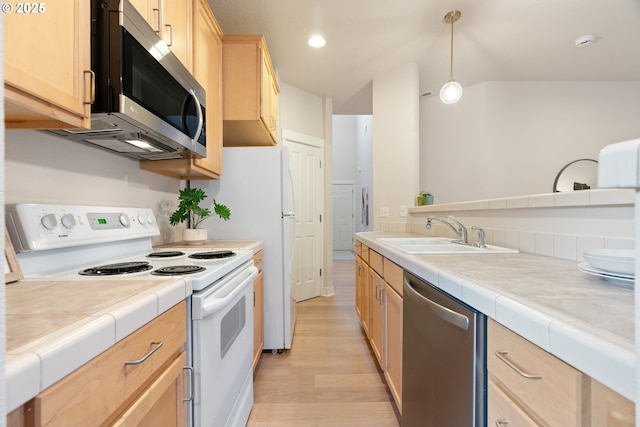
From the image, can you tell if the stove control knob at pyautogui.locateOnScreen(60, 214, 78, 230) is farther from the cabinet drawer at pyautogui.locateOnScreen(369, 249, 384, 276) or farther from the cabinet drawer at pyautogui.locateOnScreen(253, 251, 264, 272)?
the cabinet drawer at pyautogui.locateOnScreen(369, 249, 384, 276)

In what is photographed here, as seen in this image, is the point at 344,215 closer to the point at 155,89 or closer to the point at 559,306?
the point at 155,89

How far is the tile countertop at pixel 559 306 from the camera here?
1.36 feet

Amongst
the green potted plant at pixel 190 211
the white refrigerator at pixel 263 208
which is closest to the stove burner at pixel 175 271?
the green potted plant at pixel 190 211

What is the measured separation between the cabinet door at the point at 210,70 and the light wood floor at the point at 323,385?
4.60 ft

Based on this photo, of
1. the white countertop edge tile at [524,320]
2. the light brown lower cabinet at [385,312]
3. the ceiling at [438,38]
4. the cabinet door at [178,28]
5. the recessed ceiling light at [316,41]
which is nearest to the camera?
the white countertop edge tile at [524,320]

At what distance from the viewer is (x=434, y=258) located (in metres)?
1.25

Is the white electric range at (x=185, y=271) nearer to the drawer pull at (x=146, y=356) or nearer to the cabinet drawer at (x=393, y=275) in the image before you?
the drawer pull at (x=146, y=356)

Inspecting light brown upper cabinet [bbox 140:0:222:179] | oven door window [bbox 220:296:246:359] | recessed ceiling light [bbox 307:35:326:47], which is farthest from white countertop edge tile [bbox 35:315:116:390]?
recessed ceiling light [bbox 307:35:326:47]

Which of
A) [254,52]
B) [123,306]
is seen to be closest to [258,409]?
[123,306]

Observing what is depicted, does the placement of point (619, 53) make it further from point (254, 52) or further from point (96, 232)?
point (96, 232)

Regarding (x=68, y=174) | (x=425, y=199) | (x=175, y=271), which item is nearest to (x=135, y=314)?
(x=175, y=271)

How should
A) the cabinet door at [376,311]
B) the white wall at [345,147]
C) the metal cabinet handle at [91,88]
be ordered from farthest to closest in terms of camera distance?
the white wall at [345,147]
the cabinet door at [376,311]
the metal cabinet handle at [91,88]

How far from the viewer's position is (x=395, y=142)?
10.6ft

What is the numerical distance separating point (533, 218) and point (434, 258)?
22.0 inches
